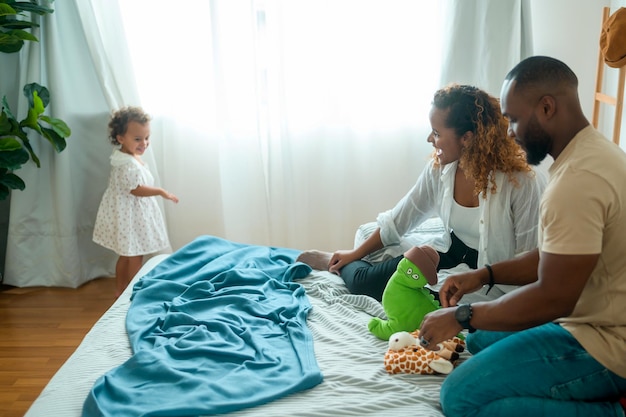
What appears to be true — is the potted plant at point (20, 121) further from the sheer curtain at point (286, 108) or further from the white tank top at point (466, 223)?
the white tank top at point (466, 223)

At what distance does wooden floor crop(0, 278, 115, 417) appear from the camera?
8.10 ft

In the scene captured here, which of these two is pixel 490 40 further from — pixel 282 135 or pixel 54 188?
pixel 54 188

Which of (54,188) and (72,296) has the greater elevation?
(54,188)

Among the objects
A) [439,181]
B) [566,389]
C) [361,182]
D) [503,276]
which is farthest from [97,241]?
[566,389]

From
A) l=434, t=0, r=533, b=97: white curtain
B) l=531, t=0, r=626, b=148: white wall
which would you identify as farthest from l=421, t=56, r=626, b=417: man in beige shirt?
l=531, t=0, r=626, b=148: white wall

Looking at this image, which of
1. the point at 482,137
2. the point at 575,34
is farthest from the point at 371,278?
the point at 575,34

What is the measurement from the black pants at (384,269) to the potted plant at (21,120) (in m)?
1.74

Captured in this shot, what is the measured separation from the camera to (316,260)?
2555 mm

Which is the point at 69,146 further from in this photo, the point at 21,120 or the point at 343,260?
the point at 343,260

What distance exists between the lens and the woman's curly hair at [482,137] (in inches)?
83.0

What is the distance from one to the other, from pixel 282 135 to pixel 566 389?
225 cm

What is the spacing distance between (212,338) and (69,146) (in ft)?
6.37

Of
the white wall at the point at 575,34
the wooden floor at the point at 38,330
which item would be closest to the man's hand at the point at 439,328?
the wooden floor at the point at 38,330

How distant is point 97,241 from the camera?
3314 millimetres
